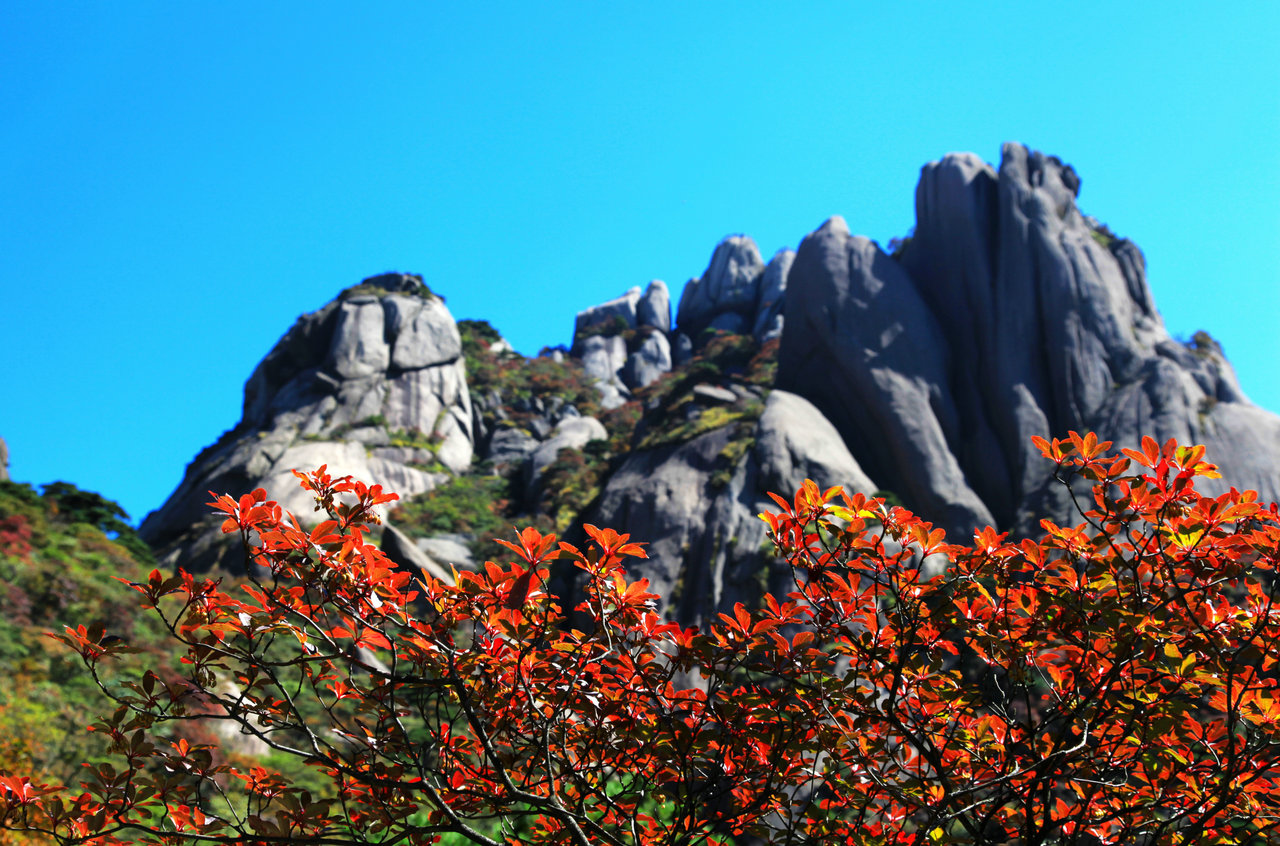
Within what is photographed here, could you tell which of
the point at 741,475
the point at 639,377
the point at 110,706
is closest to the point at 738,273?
the point at 639,377

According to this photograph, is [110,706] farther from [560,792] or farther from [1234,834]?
[1234,834]

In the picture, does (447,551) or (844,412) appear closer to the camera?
(844,412)

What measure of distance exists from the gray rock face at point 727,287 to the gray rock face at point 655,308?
2.30 m

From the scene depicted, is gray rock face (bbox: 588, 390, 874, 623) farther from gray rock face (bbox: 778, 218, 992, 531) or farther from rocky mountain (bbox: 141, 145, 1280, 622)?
gray rock face (bbox: 778, 218, 992, 531)

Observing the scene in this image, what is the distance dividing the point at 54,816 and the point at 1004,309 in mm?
25126

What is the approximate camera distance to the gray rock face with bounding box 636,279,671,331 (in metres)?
56.0

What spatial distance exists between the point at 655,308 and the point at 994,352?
35.4 meters

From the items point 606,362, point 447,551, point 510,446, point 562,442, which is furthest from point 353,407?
point 606,362

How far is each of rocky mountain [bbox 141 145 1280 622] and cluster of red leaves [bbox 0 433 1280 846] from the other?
46.3 feet

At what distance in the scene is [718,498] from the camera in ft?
65.2

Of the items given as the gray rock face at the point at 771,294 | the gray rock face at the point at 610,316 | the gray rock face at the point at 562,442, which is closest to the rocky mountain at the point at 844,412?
the gray rock face at the point at 562,442

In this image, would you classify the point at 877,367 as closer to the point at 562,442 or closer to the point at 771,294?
the point at 562,442

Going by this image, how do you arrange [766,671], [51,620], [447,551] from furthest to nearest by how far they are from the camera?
[447,551] < [51,620] < [766,671]

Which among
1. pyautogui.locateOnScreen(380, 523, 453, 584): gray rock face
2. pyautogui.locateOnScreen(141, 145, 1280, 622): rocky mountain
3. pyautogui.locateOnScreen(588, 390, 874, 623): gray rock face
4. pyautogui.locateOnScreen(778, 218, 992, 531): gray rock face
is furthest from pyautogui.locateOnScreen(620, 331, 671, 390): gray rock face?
pyautogui.locateOnScreen(380, 523, 453, 584): gray rock face
